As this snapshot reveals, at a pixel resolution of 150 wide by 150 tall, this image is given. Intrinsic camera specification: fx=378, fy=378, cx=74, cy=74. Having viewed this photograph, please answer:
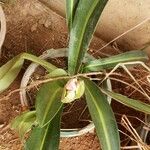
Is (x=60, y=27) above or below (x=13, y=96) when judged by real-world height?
above

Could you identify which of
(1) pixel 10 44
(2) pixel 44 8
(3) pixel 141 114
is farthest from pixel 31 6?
(3) pixel 141 114

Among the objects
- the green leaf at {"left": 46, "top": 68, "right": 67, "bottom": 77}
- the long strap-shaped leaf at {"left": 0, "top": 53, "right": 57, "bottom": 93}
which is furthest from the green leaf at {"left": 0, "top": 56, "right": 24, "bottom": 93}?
the green leaf at {"left": 46, "top": 68, "right": 67, "bottom": 77}

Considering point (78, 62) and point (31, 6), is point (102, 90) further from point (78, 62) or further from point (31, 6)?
point (31, 6)

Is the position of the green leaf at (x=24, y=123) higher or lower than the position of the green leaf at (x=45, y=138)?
higher

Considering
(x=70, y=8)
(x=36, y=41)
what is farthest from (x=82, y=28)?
(x=36, y=41)

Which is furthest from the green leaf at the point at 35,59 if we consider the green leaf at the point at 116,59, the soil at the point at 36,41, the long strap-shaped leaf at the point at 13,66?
the soil at the point at 36,41

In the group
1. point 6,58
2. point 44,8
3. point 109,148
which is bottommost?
point 109,148

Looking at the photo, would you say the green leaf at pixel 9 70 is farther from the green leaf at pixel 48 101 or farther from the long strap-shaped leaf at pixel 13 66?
the green leaf at pixel 48 101
